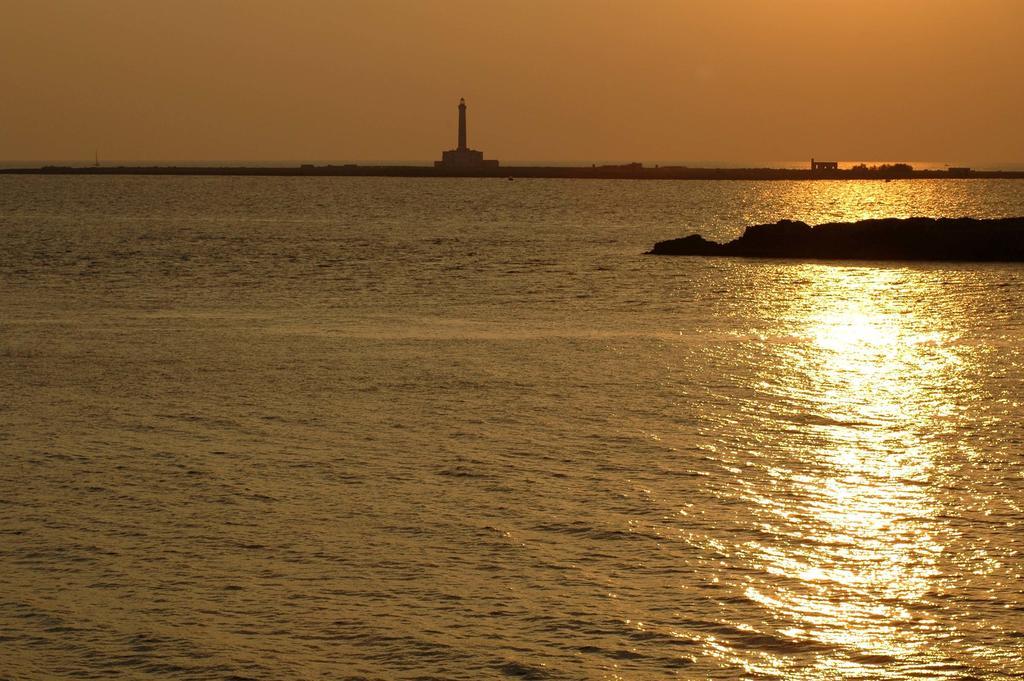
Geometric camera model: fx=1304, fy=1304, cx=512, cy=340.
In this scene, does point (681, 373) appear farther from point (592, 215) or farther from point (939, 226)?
point (592, 215)

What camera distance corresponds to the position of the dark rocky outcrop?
183 feet

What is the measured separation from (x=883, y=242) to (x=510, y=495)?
157 feet

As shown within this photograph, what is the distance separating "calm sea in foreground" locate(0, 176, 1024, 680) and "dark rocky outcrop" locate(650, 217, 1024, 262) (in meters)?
23.6

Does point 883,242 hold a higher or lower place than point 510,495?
higher

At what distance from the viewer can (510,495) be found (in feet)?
43.8

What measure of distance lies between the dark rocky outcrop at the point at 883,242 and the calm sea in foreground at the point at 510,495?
23645mm

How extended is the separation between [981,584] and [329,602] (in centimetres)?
520

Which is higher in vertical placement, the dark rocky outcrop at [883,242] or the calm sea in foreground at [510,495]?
the dark rocky outcrop at [883,242]

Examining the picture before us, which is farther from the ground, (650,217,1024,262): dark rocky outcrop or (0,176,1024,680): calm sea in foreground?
(650,217,1024,262): dark rocky outcrop

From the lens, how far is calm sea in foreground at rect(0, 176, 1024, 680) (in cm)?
938

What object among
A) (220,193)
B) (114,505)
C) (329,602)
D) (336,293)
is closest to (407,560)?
(329,602)

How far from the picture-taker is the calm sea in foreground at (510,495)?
9.38 meters

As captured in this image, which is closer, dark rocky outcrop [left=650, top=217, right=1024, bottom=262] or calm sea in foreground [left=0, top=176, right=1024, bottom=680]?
calm sea in foreground [left=0, top=176, right=1024, bottom=680]

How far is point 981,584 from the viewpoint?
10469 mm
